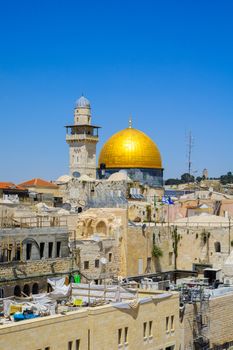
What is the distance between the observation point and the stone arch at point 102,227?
39062mm

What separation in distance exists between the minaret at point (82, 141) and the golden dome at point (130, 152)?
114cm

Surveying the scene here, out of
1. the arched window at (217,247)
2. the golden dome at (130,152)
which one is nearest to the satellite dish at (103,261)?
the arched window at (217,247)

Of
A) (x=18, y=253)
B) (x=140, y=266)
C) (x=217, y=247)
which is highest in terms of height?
(x=217, y=247)

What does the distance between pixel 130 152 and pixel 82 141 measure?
4.36 metres

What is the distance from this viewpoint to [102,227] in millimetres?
39312

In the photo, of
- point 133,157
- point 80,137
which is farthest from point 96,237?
point 80,137

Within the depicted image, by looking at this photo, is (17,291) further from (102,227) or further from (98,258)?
(102,227)

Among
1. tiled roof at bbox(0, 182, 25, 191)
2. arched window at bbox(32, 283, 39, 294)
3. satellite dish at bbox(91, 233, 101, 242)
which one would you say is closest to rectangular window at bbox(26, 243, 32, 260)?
arched window at bbox(32, 283, 39, 294)

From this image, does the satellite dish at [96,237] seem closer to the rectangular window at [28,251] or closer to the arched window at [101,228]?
the arched window at [101,228]

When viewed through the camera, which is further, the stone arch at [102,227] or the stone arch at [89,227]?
the stone arch at [89,227]

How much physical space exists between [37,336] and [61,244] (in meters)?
12.6

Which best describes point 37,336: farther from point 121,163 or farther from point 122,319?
point 121,163

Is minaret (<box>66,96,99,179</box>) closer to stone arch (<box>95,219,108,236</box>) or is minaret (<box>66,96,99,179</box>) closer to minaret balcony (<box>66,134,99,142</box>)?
minaret balcony (<box>66,134,99,142</box>)

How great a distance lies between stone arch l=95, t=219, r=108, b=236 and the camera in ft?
128
